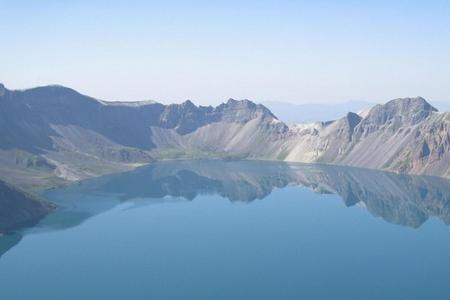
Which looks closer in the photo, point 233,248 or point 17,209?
point 233,248

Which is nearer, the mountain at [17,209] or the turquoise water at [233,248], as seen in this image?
the turquoise water at [233,248]

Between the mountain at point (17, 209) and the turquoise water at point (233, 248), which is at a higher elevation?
the mountain at point (17, 209)

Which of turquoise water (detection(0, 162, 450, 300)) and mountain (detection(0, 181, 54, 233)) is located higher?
mountain (detection(0, 181, 54, 233))

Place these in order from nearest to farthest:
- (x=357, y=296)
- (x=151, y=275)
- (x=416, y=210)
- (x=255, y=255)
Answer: (x=357, y=296) → (x=151, y=275) → (x=255, y=255) → (x=416, y=210)

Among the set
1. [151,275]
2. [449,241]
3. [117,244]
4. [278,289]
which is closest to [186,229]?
[117,244]

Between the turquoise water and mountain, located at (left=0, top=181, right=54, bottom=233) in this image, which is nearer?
the turquoise water

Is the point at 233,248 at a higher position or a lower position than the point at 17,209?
lower

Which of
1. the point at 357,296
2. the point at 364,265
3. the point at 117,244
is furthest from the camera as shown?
the point at 117,244

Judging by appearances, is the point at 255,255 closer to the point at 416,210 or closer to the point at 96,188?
the point at 416,210
